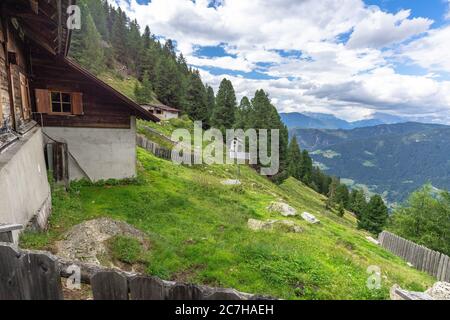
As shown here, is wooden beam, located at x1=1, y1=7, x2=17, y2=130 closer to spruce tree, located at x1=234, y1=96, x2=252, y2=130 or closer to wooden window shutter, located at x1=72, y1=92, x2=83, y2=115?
wooden window shutter, located at x1=72, y1=92, x2=83, y2=115

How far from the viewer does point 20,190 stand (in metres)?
7.46

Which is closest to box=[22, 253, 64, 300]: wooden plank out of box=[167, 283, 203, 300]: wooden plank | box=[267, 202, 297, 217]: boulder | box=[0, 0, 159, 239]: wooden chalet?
box=[167, 283, 203, 300]: wooden plank

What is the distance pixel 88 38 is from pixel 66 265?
7202cm

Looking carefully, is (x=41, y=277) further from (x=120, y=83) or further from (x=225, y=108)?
(x=120, y=83)

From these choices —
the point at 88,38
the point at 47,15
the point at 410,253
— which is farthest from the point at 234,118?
the point at 47,15

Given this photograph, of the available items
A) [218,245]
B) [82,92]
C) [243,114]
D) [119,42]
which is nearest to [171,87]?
[243,114]

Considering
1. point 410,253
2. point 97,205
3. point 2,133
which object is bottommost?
point 410,253

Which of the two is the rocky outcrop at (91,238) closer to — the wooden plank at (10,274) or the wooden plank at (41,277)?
the wooden plank at (10,274)

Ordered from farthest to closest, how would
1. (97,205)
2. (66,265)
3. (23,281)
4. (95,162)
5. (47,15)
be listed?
(95,162)
(97,205)
(47,15)
(66,265)
(23,281)

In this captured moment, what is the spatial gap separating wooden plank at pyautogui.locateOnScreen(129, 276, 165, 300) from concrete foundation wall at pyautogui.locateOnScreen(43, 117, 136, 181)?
16.1 meters

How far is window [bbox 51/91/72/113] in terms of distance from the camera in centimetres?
1611
